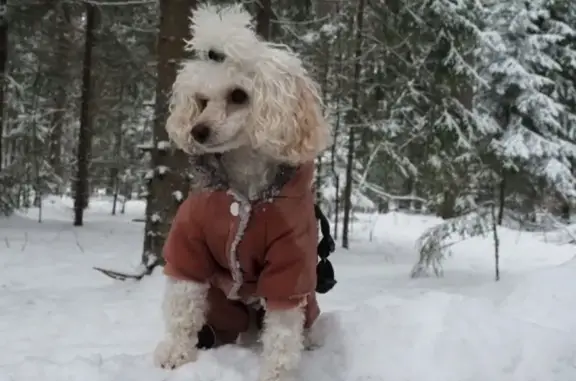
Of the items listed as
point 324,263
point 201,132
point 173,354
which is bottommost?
point 173,354

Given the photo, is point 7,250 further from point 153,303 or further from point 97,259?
point 153,303

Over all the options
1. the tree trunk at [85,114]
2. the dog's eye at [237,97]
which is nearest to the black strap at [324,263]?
the dog's eye at [237,97]

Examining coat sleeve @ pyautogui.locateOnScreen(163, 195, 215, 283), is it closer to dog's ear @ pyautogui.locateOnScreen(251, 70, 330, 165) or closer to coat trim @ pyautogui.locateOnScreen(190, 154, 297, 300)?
coat trim @ pyautogui.locateOnScreen(190, 154, 297, 300)

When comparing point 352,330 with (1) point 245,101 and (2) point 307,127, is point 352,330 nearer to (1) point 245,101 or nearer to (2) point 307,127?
(2) point 307,127

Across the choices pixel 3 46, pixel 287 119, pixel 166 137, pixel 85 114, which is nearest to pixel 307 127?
pixel 287 119

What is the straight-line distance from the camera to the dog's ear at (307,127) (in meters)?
2.92

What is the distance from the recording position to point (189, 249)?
10.3 ft

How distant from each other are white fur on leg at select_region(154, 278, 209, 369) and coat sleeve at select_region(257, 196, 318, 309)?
41cm

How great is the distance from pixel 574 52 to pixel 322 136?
20.0 m

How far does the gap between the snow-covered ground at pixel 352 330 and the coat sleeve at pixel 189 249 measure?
0.43 meters

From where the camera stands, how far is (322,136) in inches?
117

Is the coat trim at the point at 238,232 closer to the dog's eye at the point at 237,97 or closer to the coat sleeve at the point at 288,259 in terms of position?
the coat sleeve at the point at 288,259

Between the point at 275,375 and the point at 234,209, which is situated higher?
the point at 234,209

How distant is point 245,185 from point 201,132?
390mm
